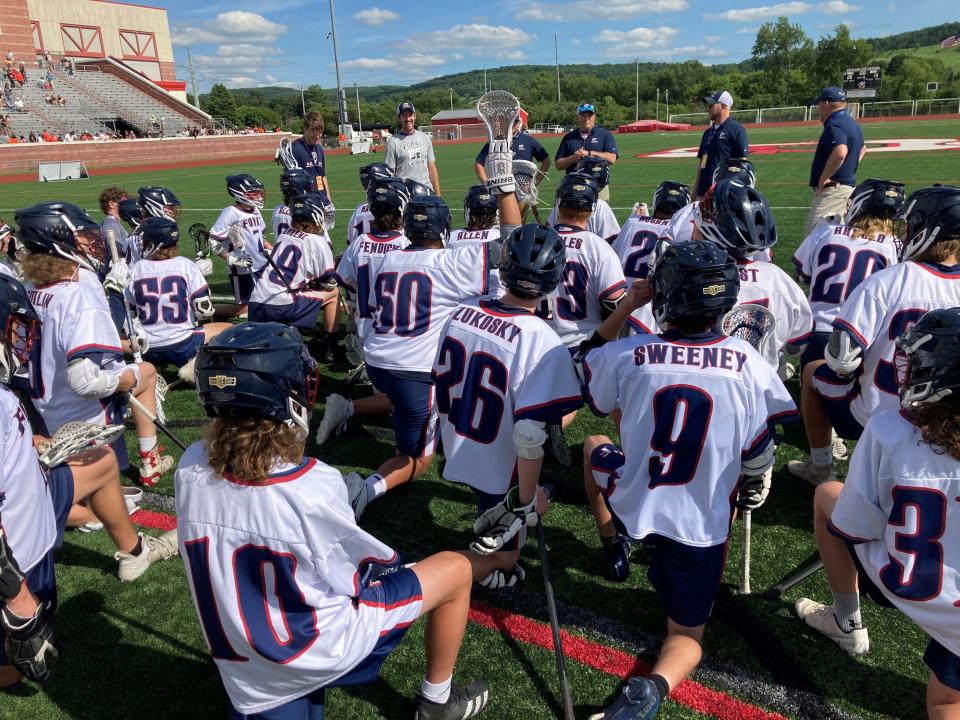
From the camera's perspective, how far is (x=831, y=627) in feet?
10.2

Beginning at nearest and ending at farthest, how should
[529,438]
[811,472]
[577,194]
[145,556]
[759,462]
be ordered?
[759,462] → [529,438] → [145,556] → [811,472] → [577,194]

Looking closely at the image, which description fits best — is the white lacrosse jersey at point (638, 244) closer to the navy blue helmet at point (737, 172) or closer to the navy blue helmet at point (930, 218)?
the navy blue helmet at point (737, 172)

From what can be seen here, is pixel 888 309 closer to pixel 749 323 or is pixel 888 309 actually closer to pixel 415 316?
pixel 749 323

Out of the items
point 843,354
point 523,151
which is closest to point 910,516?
point 843,354

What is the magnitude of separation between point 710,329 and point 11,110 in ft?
170

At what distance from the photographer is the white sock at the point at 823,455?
14.2 ft

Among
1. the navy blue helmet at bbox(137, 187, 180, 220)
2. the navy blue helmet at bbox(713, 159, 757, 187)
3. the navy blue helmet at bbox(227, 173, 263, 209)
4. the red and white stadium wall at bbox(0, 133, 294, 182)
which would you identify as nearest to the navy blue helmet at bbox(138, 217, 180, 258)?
the navy blue helmet at bbox(137, 187, 180, 220)

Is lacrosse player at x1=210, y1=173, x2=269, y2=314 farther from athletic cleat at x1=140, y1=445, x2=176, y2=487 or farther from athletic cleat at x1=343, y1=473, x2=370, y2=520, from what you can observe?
athletic cleat at x1=343, y1=473, x2=370, y2=520

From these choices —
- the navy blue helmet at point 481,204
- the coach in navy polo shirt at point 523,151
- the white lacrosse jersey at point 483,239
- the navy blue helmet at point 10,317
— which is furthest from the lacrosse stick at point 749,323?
the coach in navy polo shirt at point 523,151

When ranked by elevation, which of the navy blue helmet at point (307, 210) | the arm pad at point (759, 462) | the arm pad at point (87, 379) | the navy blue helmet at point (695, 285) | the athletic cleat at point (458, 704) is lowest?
the athletic cleat at point (458, 704)

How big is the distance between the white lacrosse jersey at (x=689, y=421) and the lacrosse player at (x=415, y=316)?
1785 millimetres

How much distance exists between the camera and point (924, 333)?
82.5 inches

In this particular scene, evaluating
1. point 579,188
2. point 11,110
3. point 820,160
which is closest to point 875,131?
point 820,160

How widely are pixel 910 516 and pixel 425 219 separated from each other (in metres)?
3.04
